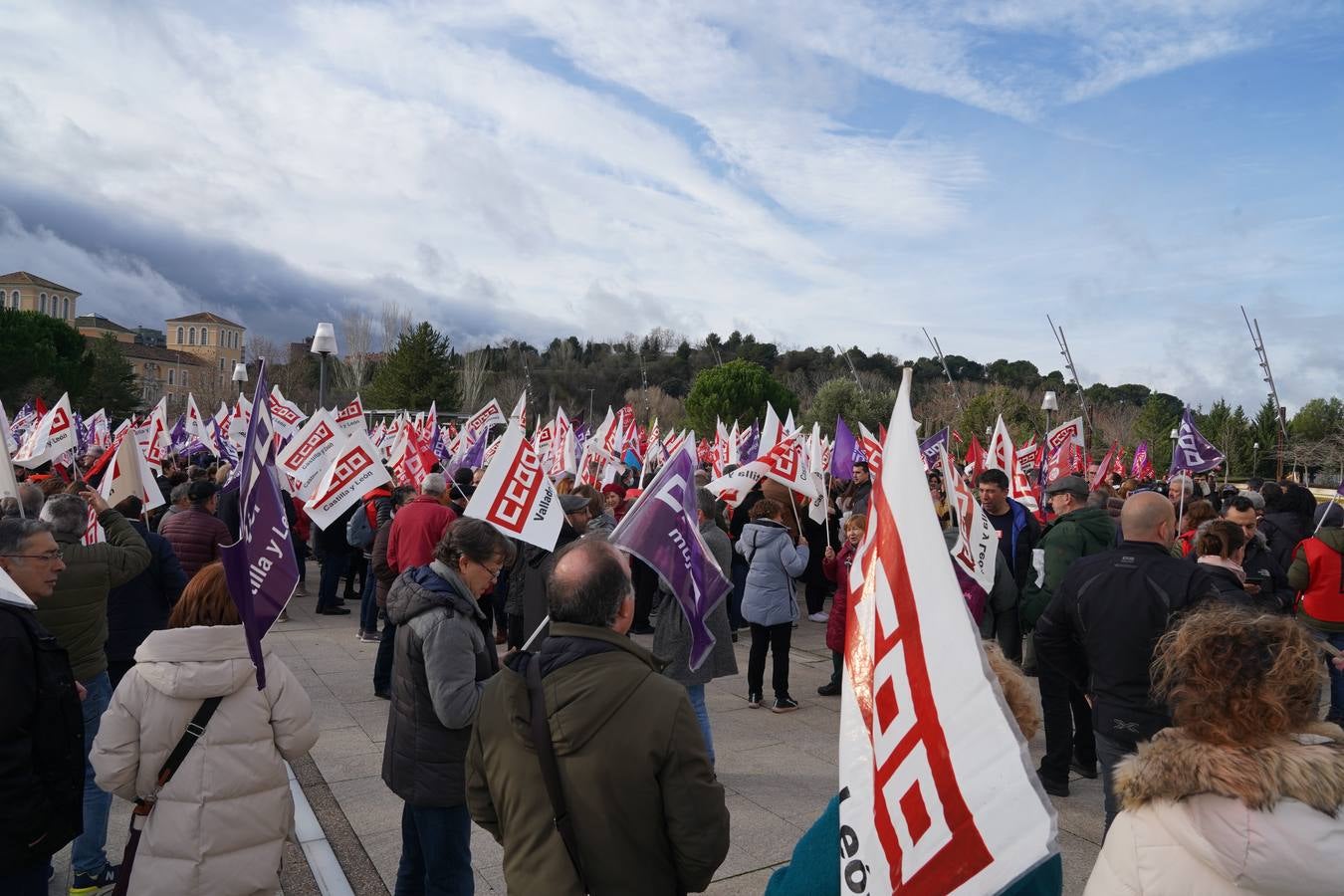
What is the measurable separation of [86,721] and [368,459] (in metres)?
4.34

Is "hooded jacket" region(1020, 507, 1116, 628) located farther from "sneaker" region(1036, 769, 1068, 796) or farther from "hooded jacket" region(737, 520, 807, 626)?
"hooded jacket" region(737, 520, 807, 626)

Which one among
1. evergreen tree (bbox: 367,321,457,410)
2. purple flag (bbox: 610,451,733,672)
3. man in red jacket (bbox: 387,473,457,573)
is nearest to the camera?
purple flag (bbox: 610,451,733,672)

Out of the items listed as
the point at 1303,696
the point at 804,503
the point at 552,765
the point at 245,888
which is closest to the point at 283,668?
the point at 245,888

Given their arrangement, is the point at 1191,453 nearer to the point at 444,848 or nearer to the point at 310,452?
the point at 310,452

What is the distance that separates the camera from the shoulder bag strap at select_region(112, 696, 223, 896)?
310 cm

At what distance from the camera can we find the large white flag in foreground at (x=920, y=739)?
5.71ft

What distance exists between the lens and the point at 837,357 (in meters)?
90.7

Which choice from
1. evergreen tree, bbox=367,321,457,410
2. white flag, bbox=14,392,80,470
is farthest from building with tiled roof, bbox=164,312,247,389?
white flag, bbox=14,392,80,470

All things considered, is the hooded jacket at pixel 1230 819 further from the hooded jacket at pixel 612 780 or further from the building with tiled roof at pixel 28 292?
the building with tiled roof at pixel 28 292

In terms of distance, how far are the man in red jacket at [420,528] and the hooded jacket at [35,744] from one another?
14.4 ft

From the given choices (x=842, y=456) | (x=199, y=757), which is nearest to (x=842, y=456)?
(x=842, y=456)

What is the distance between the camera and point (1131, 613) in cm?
396

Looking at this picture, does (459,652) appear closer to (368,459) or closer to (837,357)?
(368,459)

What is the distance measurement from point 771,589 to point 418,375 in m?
56.9
